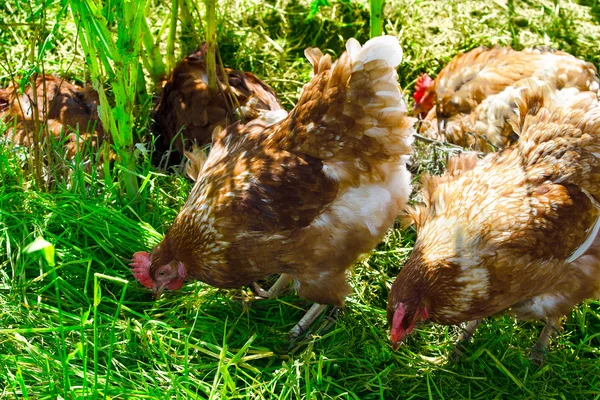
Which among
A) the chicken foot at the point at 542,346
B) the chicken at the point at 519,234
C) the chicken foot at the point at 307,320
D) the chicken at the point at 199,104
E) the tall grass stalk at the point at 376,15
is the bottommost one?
the chicken foot at the point at 542,346

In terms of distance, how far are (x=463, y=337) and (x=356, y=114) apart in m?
1.22

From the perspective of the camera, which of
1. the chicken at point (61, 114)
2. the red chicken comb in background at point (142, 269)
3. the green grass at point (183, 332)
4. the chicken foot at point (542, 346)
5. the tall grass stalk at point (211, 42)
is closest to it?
the green grass at point (183, 332)

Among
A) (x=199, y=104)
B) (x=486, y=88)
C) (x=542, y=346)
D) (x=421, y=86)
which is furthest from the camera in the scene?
(x=421, y=86)

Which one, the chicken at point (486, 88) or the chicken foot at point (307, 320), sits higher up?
the chicken at point (486, 88)

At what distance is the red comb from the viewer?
4190mm

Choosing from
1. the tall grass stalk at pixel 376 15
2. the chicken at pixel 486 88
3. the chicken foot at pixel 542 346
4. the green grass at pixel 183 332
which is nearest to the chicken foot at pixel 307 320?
the green grass at pixel 183 332

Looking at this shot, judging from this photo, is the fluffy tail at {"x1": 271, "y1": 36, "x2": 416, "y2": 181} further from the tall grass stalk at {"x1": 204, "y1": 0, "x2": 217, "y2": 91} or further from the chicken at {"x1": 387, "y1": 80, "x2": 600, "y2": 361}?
the tall grass stalk at {"x1": 204, "y1": 0, "x2": 217, "y2": 91}

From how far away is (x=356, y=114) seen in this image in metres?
2.73

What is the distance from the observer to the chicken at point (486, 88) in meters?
3.73

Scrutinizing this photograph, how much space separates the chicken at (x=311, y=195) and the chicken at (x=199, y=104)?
75 cm

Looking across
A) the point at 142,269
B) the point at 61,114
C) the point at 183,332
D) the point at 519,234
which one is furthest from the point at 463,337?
the point at 61,114

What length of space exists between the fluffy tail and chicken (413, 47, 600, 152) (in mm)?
1116

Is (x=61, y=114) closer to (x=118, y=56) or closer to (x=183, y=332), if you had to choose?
(x=118, y=56)

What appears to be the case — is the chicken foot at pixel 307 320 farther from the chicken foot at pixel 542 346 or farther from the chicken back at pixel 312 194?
the chicken foot at pixel 542 346
